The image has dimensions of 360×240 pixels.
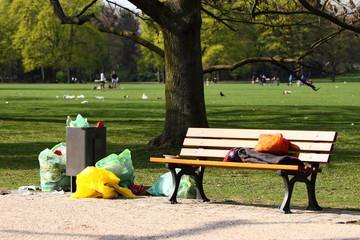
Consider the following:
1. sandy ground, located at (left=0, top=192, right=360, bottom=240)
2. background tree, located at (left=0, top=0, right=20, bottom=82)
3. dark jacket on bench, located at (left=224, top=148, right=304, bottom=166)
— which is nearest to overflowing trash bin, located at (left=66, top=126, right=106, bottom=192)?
sandy ground, located at (left=0, top=192, right=360, bottom=240)

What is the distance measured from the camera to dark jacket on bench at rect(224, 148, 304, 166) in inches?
349

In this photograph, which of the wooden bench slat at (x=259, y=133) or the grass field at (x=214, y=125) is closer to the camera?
the wooden bench slat at (x=259, y=133)

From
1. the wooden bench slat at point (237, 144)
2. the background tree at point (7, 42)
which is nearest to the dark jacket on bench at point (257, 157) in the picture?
the wooden bench slat at point (237, 144)

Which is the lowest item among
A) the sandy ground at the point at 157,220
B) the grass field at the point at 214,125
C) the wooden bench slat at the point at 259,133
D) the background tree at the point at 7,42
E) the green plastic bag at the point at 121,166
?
the grass field at the point at 214,125

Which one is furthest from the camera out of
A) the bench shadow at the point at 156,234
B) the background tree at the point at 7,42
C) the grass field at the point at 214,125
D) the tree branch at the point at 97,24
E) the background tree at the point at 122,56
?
the background tree at the point at 122,56

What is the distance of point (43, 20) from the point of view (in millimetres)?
102062

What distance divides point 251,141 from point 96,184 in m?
2.01

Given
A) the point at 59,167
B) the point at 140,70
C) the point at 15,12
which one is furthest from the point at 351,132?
the point at 140,70

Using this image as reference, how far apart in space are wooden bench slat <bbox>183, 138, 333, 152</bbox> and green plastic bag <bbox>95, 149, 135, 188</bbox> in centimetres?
85

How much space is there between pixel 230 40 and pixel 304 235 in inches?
3971

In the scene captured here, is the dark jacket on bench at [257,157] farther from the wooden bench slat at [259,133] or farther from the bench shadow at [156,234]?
the bench shadow at [156,234]

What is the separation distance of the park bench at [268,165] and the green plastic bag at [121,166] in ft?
2.63

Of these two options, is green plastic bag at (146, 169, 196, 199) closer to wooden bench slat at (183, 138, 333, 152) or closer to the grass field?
the grass field

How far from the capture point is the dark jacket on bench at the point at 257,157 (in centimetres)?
887
